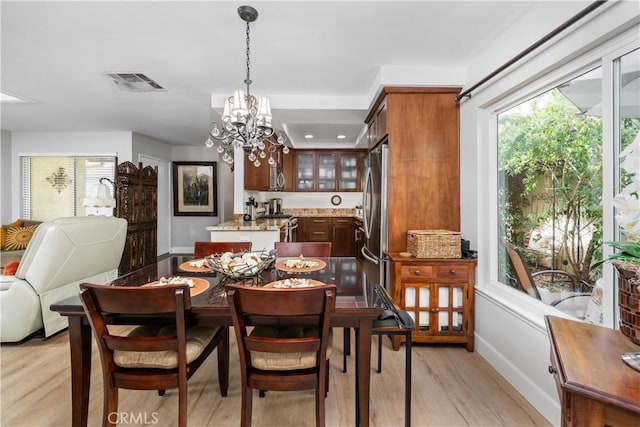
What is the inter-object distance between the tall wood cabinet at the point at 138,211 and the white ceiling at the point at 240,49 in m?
1.40

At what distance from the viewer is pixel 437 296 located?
2562mm

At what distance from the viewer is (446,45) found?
237 centimetres

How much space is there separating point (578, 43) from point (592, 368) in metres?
1.59

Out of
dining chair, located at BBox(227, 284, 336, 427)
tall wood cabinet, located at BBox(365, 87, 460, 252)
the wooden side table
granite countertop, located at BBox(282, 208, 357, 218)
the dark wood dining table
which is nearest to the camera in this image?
the wooden side table

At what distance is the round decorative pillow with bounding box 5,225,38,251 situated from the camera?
448 cm

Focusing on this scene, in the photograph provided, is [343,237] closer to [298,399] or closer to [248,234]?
[248,234]

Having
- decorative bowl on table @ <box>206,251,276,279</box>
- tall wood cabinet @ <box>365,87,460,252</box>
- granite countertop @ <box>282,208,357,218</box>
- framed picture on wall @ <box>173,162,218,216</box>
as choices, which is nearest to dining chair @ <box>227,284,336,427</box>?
decorative bowl on table @ <box>206,251,276,279</box>

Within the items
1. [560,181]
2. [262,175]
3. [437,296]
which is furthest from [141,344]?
[262,175]

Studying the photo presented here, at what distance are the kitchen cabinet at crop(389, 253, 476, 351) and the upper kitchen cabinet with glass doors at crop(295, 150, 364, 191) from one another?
12.8ft

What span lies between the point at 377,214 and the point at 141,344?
7.06ft

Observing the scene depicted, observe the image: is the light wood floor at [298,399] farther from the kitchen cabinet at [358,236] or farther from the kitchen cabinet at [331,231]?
the kitchen cabinet at [331,231]

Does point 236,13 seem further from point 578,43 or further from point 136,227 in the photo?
point 136,227

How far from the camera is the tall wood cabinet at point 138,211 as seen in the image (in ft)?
16.4

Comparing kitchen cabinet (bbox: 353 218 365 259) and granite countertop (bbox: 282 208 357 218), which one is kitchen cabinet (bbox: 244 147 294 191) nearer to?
granite countertop (bbox: 282 208 357 218)
